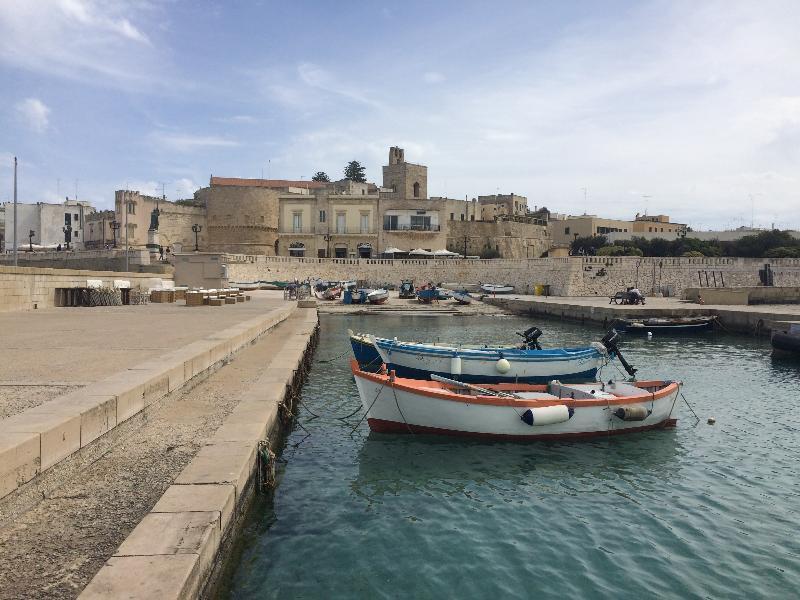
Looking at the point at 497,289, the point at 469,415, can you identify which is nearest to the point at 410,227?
the point at 497,289

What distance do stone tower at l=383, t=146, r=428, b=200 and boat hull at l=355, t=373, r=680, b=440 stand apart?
64.3 meters

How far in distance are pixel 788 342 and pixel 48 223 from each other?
81.4 m

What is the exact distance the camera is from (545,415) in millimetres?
10633

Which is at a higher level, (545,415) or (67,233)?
(67,233)

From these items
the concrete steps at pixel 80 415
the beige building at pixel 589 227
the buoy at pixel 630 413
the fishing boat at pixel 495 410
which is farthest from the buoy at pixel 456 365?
the beige building at pixel 589 227

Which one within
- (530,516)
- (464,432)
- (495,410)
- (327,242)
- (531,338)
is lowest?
(530,516)

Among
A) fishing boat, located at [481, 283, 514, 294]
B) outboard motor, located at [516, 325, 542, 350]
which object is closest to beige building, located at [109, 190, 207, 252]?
fishing boat, located at [481, 283, 514, 294]

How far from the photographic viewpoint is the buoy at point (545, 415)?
34.7 ft

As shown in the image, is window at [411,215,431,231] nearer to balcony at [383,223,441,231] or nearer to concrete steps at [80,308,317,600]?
balcony at [383,223,441,231]

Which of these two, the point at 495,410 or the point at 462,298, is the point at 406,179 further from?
the point at 495,410

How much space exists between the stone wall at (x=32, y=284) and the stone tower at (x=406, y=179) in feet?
172

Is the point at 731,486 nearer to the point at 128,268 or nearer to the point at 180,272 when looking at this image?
the point at 180,272

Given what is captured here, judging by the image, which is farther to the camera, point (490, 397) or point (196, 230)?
point (196, 230)

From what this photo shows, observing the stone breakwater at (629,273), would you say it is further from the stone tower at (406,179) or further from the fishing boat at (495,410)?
the fishing boat at (495,410)
